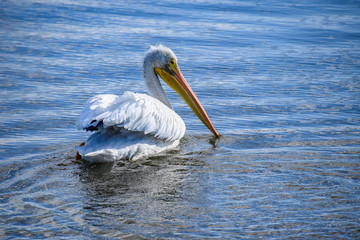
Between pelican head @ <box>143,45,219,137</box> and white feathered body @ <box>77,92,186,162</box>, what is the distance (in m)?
0.69

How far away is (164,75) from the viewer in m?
5.74

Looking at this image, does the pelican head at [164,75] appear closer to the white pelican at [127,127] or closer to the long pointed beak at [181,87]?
the long pointed beak at [181,87]

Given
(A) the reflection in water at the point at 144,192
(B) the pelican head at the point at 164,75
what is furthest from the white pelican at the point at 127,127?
(B) the pelican head at the point at 164,75

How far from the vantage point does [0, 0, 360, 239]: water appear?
3442 mm

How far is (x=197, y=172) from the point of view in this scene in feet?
14.5

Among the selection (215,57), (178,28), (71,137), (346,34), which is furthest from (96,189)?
(346,34)

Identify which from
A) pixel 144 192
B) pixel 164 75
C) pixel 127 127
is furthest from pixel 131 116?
pixel 164 75

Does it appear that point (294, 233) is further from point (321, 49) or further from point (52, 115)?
point (321, 49)

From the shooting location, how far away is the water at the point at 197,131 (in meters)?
3.44

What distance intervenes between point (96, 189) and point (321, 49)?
6.56m

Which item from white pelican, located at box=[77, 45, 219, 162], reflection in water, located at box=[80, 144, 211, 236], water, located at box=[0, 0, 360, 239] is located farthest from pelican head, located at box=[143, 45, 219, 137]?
reflection in water, located at box=[80, 144, 211, 236]

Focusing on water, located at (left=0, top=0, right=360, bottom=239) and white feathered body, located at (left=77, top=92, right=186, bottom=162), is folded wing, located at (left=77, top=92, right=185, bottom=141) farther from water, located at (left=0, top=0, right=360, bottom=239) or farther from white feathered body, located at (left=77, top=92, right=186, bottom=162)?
water, located at (left=0, top=0, right=360, bottom=239)

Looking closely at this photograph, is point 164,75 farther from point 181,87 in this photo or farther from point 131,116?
point 131,116

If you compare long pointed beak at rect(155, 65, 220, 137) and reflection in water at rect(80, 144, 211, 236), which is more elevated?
long pointed beak at rect(155, 65, 220, 137)
